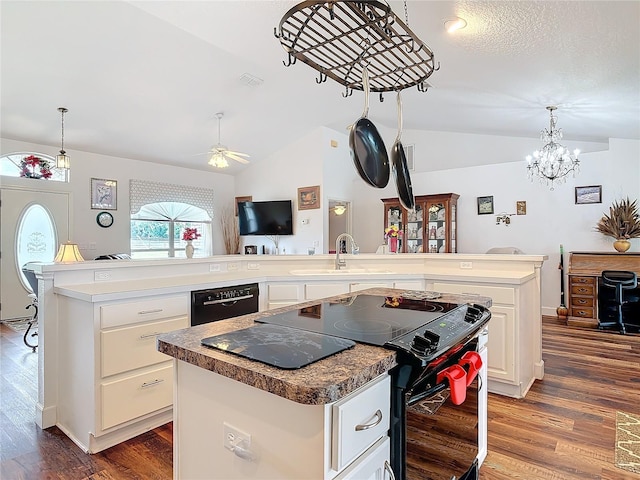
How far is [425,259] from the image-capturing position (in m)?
3.58

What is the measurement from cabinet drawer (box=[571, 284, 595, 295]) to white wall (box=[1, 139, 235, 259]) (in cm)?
675

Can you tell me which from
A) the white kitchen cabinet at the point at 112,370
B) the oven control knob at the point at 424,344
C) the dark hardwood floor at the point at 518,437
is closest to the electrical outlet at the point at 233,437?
the oven control knob at the point at 424,344

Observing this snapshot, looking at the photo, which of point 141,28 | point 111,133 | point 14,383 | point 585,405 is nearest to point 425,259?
point 585,405

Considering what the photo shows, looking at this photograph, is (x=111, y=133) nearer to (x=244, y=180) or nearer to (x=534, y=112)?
(x=244, y=180)

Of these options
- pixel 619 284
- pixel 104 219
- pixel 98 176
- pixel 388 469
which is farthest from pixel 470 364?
pixel 98 176

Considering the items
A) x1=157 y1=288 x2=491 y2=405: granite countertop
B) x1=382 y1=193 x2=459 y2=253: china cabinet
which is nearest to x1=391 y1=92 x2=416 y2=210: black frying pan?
x1=157 y1=288 x2=491 y2=405: granite countertop

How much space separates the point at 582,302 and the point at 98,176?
756 cm

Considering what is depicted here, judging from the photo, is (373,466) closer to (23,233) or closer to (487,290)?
(487,290)

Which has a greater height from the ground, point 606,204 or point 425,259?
point 606,204

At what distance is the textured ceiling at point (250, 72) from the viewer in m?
2.64

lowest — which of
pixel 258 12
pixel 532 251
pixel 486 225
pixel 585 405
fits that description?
pixel 585 405

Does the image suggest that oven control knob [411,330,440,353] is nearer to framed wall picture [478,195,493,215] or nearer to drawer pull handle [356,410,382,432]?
drawer pull handle [356,410,382,432]

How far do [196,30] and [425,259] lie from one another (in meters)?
3.12

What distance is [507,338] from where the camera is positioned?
106 inches
